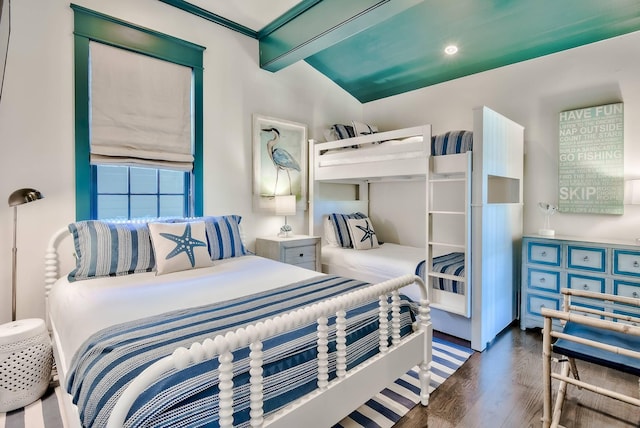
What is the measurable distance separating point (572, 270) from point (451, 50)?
2.40 meters

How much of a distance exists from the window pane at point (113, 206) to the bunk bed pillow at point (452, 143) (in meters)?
2.75

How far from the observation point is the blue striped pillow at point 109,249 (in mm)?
2123

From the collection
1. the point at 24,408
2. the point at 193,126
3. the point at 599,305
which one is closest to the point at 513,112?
the point at 599,305

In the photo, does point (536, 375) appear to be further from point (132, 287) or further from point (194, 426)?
point (132, 287)

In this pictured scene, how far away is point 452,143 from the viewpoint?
110 inches

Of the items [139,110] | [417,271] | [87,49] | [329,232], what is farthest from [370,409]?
[87,49]

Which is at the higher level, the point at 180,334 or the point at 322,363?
the point at 180,334

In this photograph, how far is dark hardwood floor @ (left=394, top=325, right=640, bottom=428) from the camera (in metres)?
1.73

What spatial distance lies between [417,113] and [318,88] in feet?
4.32

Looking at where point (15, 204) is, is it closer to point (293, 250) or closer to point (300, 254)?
point (293, 250)

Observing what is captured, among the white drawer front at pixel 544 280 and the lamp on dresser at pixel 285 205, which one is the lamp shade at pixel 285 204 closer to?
the lamp on dresser at pixel 285 205

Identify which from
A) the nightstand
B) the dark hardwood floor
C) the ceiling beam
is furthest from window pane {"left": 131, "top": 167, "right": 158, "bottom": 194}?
the dark hardwood floor

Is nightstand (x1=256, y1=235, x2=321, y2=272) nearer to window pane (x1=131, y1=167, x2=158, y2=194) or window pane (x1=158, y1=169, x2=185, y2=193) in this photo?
window pane (x1=158, y1=169, x2=185, y2=193)

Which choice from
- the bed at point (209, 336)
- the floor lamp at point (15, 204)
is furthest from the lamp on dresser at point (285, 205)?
the floor lamp at point (15, 204)
